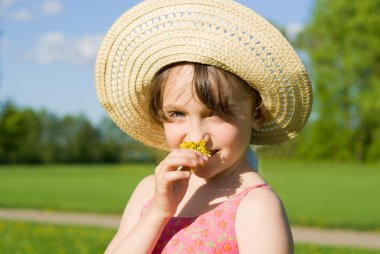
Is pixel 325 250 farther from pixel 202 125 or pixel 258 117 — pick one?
pixel 202 125

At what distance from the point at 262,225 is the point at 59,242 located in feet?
21.5

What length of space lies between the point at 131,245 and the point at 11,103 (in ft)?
227

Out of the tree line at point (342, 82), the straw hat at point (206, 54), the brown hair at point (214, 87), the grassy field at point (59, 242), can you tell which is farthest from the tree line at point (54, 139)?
the brown hair at point (214, 87)

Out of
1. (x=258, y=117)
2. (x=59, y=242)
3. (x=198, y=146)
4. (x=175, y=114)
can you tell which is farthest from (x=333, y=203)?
(x=198, y=146)

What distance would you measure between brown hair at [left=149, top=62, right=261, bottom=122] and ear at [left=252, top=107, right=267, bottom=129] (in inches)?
3.5

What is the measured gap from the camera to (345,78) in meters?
46.3

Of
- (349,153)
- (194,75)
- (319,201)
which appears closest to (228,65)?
(194,75)

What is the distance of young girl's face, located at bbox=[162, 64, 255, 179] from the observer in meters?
2.17

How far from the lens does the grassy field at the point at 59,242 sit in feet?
24.5

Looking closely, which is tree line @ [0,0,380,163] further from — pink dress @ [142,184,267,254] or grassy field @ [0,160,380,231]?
pink dress @ [142,184,267,254]

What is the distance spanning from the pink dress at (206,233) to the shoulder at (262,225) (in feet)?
0.11

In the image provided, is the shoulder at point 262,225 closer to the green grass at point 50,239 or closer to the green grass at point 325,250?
the green grass at point 50,239

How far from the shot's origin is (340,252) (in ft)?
26.3

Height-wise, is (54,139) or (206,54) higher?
(206,54)
